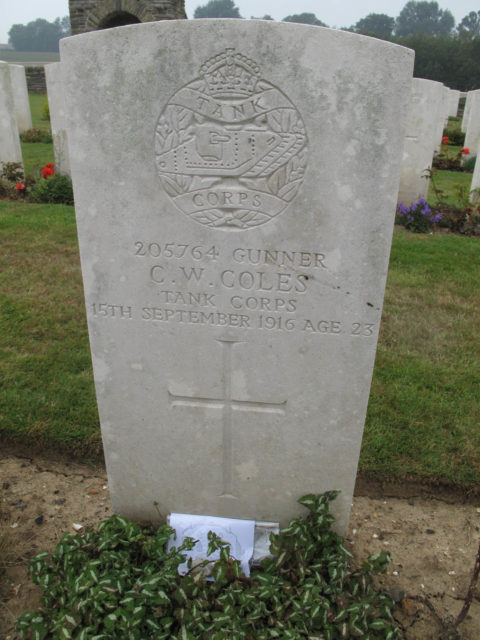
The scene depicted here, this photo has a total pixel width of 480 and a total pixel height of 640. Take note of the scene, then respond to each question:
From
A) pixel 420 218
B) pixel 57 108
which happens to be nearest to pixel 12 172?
pixel 57 108

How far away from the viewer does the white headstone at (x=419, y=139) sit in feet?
25.6

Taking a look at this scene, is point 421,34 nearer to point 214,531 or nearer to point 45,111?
point 45,111

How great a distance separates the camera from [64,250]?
20.5 ft

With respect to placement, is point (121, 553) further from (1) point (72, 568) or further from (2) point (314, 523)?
(2) point (314, 523)

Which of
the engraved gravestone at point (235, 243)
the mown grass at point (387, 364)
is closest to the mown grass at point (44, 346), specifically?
the mown grass at point (387, 364)

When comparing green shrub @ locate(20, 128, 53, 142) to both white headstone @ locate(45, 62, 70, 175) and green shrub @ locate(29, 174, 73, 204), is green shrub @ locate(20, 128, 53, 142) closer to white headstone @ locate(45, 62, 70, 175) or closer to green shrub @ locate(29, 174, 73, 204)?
white headstone @ locate(45, 62, 70, 175)

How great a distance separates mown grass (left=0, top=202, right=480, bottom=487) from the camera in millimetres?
3281

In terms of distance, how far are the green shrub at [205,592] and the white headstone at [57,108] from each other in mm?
7294

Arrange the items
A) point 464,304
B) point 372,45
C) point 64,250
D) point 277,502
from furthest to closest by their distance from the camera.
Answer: point 64,250 → point 464,304 → point 277,502 → point 372,45

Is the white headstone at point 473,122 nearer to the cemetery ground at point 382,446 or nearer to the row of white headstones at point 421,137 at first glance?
the row of white headstones at point 421,137

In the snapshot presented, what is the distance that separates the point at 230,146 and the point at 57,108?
7.72m

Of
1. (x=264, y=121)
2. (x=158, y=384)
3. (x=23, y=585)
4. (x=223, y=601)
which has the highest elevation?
(x=264, y=121)

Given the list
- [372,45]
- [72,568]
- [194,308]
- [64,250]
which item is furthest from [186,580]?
[64,250]

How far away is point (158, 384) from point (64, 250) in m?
4.38
